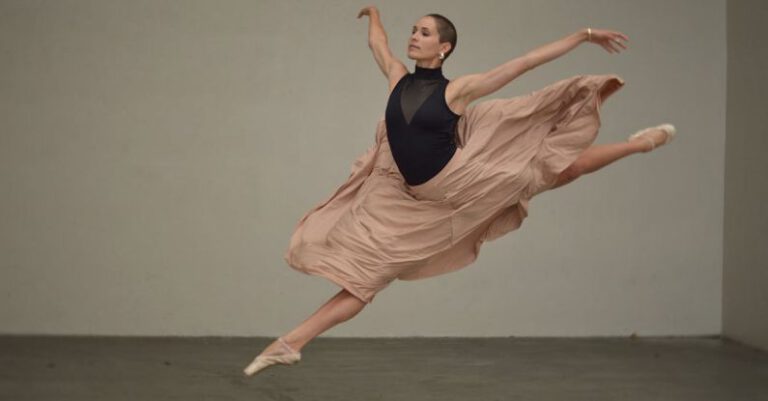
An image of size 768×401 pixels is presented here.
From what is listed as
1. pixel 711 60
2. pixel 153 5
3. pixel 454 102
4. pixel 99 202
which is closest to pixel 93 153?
pixel 99 202

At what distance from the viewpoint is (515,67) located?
395cm

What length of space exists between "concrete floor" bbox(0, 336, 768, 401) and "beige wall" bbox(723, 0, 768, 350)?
26cm

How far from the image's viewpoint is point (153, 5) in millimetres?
6473

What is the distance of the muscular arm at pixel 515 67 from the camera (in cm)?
392

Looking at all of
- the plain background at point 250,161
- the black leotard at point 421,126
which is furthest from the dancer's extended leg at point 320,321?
the plain background at point 250,161

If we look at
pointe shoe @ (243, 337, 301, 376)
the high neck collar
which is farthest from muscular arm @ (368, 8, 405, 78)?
pointe shoe @ (243, 337, 301, 376)

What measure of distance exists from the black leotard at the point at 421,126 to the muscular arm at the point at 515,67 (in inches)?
4.0

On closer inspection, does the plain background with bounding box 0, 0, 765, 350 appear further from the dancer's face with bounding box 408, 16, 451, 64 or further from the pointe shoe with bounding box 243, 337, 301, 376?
the pointe shoe with bounding box 243, 337, 301, 376

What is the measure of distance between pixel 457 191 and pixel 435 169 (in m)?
0.12

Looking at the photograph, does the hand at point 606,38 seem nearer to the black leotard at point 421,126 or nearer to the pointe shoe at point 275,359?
the black leotard at point 421,126

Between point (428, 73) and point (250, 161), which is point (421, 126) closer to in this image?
point (428, 73)

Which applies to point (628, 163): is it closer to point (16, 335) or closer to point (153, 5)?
point (153, 5)

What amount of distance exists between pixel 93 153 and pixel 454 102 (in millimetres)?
3056

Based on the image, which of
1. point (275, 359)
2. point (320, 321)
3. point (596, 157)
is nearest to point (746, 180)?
point (596, 157)
